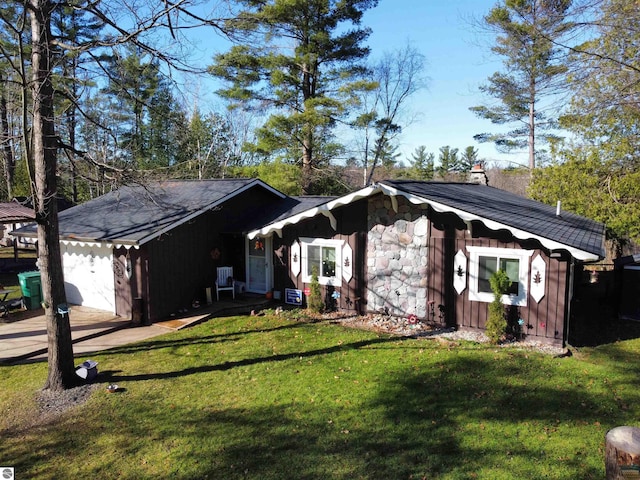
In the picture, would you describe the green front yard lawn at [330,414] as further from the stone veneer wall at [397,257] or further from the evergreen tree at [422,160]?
the evergreen tree at [422,160]

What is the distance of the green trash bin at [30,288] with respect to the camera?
1191 centimetres

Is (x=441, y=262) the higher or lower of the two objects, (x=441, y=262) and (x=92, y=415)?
the higher

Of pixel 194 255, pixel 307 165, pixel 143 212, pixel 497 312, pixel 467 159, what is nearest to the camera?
pixel 497 312

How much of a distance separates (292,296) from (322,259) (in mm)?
1472

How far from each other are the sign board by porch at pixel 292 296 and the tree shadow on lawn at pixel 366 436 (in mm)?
5380

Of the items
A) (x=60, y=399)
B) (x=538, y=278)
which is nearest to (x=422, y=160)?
(x=538, y=278)

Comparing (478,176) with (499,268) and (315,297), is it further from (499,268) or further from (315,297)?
(315,297)

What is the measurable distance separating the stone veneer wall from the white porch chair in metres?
4.31

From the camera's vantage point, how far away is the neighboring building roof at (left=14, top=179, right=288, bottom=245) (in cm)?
1092

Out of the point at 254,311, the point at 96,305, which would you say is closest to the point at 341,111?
the point at 254,311

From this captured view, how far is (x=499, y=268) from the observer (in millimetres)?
9375

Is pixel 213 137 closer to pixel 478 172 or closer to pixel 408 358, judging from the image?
pixel 478 172

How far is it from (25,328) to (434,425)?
32.2ft

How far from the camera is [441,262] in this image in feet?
32.7
